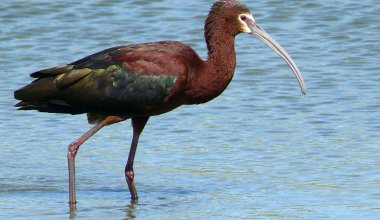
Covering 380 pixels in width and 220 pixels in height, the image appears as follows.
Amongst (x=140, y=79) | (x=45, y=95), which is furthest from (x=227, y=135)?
(x=45, y=95)

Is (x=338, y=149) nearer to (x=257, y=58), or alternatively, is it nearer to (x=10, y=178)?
(x=10, y=178)

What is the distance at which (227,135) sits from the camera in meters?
11.7

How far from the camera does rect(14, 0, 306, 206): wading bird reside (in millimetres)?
9797

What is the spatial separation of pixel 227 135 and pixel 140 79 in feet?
6.62

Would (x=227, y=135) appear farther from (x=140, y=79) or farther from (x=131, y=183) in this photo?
(x=140, y=79)

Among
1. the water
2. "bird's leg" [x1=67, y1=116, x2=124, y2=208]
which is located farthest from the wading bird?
the water

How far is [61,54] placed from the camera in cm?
1516

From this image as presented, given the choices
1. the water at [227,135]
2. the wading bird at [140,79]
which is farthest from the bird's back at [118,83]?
the water at [227,135]

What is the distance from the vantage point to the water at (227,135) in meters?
A: 9.66

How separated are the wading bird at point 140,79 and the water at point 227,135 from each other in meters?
0.51

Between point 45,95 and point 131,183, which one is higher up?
point 45,95

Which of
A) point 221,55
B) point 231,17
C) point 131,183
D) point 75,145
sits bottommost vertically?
point 131,183

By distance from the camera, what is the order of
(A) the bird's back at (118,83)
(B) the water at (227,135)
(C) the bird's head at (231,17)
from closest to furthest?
1. (B) the water at (227,135)
2. (A) the bird's back at (118,83)
3. (C) the bird's head at (231,17)

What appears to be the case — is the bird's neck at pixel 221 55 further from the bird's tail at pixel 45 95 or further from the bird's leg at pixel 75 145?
the bird's tail at pixel 45 95
